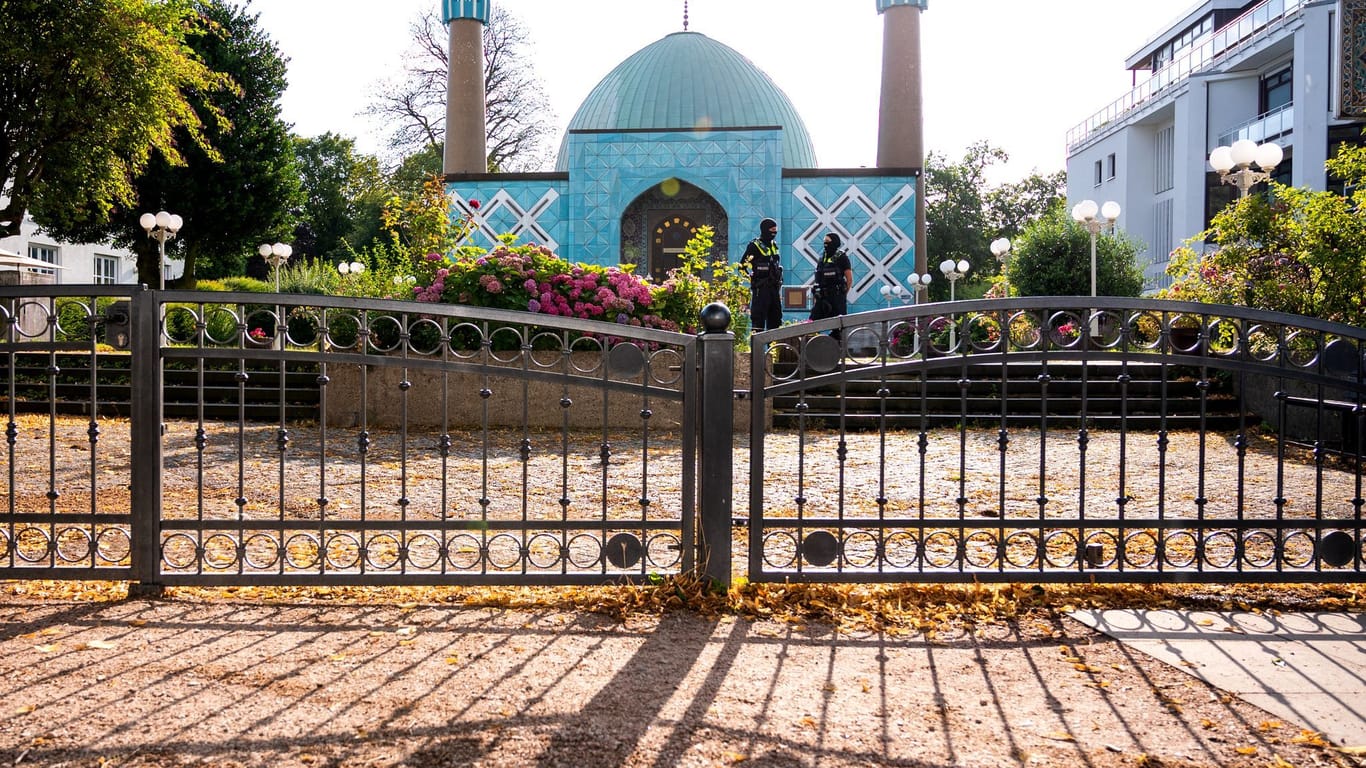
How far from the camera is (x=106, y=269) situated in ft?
133

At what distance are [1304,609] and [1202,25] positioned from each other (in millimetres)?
41942

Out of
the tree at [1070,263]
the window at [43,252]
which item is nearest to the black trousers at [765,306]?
the tree at [1070,263]

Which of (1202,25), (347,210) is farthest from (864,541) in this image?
(347,210)

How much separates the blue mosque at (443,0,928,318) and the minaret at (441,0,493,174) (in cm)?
3

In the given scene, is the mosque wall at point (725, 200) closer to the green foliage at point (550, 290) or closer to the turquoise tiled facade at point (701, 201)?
the turquoise tiled facade at point (701, 201)

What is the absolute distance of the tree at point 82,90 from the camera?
16.5 metres

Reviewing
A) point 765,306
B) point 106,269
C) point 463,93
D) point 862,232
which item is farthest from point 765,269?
point 106,269

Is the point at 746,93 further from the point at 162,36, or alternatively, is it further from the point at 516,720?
the point at 516,720

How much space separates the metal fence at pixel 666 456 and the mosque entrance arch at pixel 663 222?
16.0 metres

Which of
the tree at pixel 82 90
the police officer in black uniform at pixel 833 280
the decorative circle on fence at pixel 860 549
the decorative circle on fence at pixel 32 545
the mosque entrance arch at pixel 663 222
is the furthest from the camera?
the mosque entrance arch at pixel 663 222

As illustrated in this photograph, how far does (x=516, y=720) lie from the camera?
3.12m

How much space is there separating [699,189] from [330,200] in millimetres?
30583

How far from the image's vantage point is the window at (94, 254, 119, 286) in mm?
39281

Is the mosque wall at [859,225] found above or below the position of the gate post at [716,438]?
above
